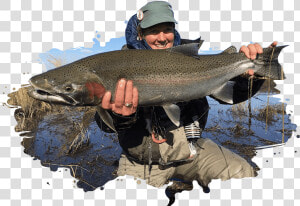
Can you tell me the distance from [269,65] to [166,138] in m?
1.68

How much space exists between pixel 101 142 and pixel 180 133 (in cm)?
351

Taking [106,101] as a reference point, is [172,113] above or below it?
below

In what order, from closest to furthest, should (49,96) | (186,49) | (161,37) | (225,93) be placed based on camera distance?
1. (49,96)
2. (186,49)
3. (225,93)
4. (161,37)

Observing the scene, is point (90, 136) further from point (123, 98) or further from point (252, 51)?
point (252, 51)

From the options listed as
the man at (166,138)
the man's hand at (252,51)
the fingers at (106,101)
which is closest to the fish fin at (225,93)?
the man at (166,138)

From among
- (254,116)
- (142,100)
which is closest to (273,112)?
(254,116)

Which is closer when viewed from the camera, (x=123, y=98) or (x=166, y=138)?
(x=123, y=98)

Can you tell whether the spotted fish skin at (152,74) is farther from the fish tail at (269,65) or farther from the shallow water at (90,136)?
the shallow water at (90,136)

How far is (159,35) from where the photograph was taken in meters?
3.07

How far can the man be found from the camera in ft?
9.43

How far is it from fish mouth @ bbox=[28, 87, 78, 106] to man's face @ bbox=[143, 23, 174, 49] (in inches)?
58.1

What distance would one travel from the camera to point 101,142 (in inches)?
231

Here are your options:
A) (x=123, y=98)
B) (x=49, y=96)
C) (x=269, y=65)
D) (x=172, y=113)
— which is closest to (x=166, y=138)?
(x=172, y=113)

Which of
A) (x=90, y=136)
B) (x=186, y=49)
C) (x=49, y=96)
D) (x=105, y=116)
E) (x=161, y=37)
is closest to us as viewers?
(x=49, y=96)
